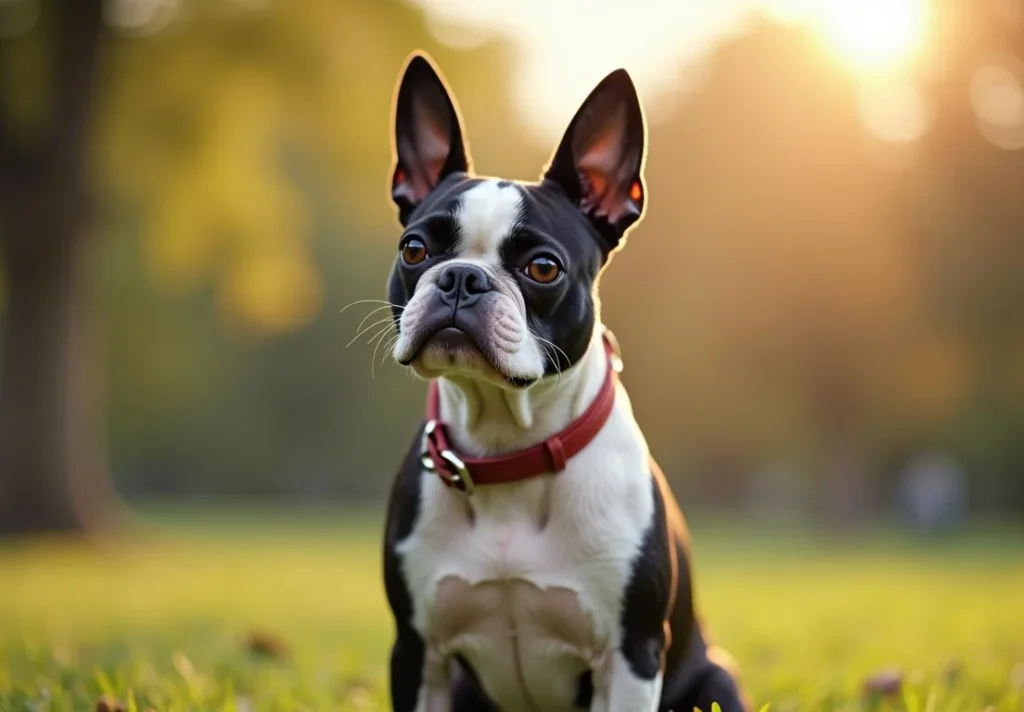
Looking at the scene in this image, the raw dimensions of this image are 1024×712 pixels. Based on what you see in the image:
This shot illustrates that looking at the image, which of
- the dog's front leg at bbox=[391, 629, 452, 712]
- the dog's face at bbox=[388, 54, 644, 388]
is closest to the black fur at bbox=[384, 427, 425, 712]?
the dog's front leg at bbox=[391, 629, 452, 712]

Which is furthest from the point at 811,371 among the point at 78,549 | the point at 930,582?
the point at 78,549

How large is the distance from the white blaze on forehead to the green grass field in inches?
69.7

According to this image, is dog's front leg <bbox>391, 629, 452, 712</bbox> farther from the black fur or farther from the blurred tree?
the blurred tree

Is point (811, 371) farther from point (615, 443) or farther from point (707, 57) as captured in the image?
point (615, 443)

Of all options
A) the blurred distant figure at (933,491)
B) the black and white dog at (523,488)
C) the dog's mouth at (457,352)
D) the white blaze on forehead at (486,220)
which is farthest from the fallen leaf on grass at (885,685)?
the blurred distant figure at (933,491)

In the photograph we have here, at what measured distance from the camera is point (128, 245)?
1027 inches

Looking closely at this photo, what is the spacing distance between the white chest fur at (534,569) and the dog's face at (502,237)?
348mm

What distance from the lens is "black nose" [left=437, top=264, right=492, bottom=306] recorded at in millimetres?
3193

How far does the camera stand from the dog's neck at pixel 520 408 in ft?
11.1

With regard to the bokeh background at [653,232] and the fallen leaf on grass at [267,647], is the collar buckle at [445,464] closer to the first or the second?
the fallen leaf on grass at [267,647]

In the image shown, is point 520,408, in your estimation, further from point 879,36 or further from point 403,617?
point 879,36

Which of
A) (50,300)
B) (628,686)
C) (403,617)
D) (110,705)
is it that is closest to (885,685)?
(628,686)

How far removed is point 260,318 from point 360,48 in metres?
3.70

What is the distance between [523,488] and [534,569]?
230 millimetres
